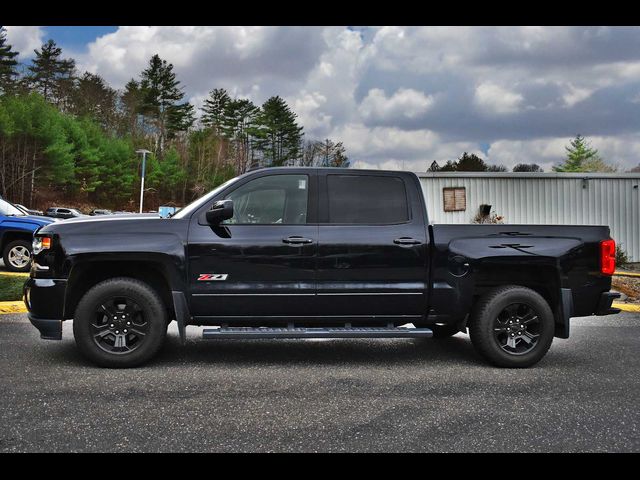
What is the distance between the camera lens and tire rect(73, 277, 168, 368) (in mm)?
5629

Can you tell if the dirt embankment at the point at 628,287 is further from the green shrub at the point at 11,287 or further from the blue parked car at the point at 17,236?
the blue parked car at the point at 17,236

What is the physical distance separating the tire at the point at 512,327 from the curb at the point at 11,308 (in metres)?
6.64

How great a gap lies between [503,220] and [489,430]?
55.7 feet

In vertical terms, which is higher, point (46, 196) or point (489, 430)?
point (46, 196)

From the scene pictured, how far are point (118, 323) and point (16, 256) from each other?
362 inches

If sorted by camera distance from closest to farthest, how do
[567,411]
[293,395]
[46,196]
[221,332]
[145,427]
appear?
[145,427], [567,411], [293,395], [221,332], [46,196]

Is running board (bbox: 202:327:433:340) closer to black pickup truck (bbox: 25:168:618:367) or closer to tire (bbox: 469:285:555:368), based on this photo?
black pickup truck (bbox: 25:168:618:367)

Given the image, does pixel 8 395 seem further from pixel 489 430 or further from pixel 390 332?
pixel 489 430

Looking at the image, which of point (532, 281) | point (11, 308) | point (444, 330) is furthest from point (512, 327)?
point (11, 308)

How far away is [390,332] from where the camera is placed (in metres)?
5.77

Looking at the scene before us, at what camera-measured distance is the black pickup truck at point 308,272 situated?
570 centimetres

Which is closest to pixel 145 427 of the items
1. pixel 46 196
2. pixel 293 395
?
pixel 293 395

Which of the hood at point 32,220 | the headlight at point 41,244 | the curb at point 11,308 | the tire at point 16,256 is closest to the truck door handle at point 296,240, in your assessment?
the headlight at point 41,244

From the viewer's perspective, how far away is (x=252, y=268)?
5.77 m
